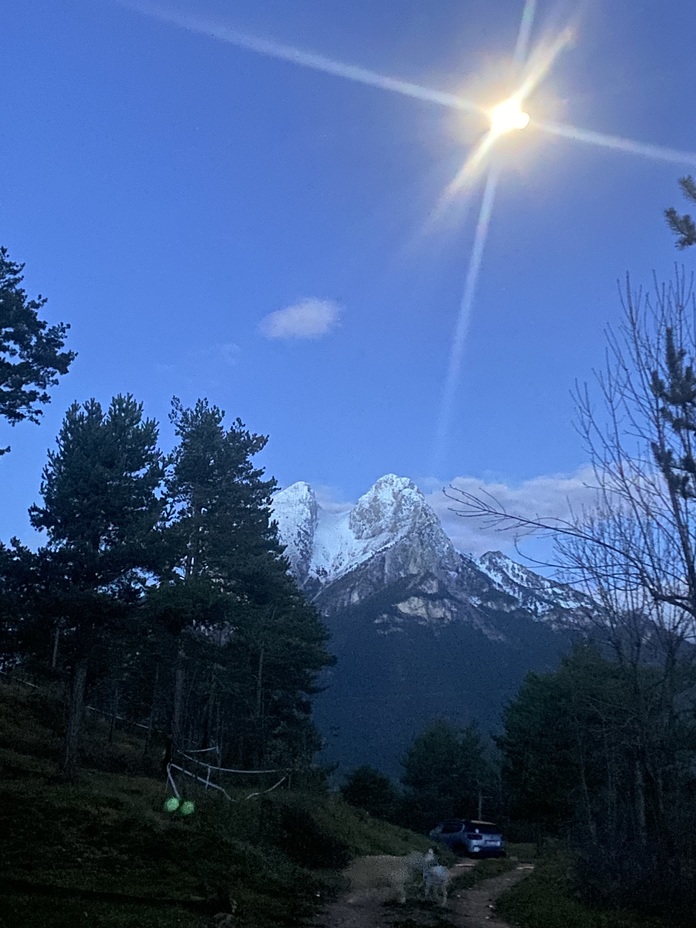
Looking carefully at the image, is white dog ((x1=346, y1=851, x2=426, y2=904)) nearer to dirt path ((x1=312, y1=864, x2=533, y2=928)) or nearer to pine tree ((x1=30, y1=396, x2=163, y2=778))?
dirt path ((x1=312, y1=864, x2=533, y2=928))

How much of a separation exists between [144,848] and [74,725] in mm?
7906

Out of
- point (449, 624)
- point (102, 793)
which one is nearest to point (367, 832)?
point (102, 793)

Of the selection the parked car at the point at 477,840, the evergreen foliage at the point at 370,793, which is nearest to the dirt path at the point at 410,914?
the parked car at the point at 477,840

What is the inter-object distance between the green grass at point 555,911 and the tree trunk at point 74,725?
12020mm

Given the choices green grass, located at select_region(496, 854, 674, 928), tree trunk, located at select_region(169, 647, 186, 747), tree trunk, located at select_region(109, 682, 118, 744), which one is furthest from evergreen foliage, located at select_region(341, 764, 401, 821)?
green grass, located at select_region(496, 854, 674, 928)

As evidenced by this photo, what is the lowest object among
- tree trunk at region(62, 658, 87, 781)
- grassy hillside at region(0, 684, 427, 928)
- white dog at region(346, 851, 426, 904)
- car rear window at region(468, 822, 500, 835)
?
car rear window at region(468, 822, 500, 835)

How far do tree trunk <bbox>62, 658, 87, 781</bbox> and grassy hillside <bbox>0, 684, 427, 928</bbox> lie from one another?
45cm

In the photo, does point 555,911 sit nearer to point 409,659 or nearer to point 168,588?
point 168,588

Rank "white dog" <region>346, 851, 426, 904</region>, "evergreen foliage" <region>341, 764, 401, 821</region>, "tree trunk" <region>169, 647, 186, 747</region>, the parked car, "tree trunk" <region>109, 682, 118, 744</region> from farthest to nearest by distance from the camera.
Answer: "evergreen foliage" <region>341, 764, 401, 821</region> → "tree trunk" <region>109, 682, 118, 744</region> → the parked car → "tree trunk" <region>169, 647, 186, 747</region> → "white dog" <region>346, 851, 426, 904</region>

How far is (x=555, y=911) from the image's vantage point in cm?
1277

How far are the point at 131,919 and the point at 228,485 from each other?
84.6ft

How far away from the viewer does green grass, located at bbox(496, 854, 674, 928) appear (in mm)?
11439

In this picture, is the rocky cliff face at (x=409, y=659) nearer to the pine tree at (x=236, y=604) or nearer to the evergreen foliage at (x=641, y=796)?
the pine tree at (x=236, y=604)

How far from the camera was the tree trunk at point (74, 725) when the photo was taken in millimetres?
20141
